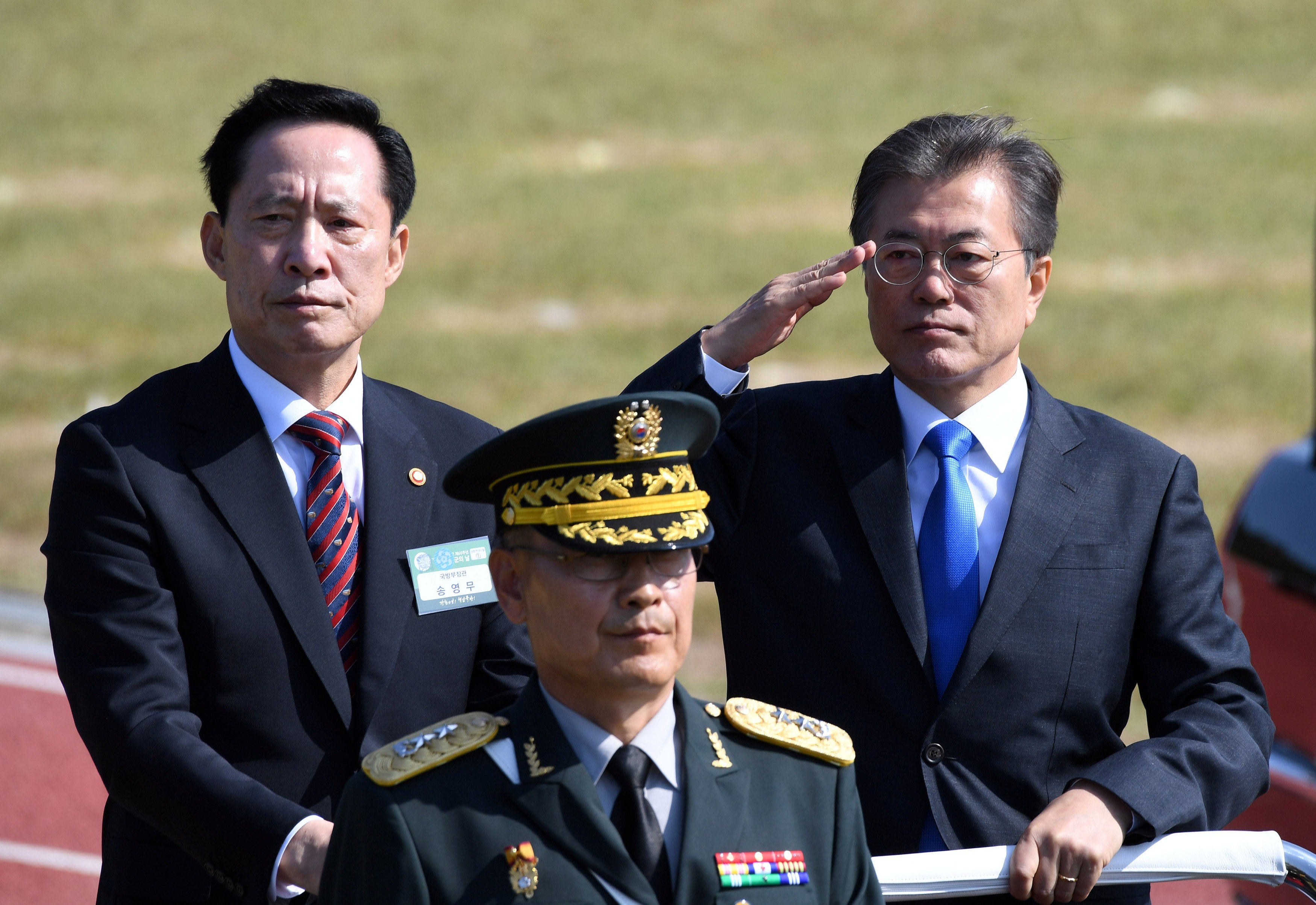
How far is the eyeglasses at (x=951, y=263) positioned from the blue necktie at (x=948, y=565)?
298 mm

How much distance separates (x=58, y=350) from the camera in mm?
13664

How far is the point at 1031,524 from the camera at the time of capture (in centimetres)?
279

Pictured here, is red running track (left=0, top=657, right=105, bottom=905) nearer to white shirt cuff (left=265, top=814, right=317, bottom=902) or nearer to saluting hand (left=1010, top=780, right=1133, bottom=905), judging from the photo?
white shirt cuff (left=265, top=814, right=317, bottom=902)

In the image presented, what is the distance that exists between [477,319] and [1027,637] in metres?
13.0

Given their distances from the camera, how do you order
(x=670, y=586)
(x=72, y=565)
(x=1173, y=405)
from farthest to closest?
1. (x=1173, y=405)
2. (x=72, y=565)
3. (x=670, y=586)

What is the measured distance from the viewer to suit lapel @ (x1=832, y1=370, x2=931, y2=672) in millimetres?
2768

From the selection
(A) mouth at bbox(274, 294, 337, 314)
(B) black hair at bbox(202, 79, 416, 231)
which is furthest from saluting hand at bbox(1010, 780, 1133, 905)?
(B) black hair at bbox(202, 79, 416, 231)

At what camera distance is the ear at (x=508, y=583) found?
2191mm

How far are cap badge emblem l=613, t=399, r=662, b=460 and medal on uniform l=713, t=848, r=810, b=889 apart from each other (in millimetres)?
564

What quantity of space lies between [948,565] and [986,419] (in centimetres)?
30

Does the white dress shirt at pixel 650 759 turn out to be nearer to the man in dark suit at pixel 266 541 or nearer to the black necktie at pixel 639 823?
the black necktie at pixel 639 823

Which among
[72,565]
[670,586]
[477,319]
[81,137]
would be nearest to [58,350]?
[477,319]

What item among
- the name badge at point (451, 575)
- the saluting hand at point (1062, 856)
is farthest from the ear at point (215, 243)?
the saluting hand at point (1062, 856)

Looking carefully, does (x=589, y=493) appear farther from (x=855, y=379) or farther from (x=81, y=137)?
(x=81, y=137)
